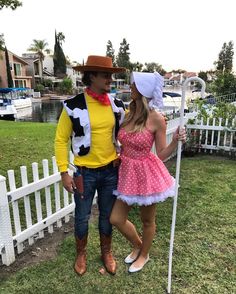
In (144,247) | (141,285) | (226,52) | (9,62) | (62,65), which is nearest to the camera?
(141,285)

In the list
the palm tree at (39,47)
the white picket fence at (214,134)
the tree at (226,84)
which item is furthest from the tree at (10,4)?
the palm tree at (39,47)

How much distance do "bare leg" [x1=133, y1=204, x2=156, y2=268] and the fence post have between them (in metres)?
1.22

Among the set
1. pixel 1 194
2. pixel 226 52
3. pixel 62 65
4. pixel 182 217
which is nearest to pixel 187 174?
pixel 182 217

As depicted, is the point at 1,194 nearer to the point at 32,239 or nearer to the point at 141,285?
the point at 32,239

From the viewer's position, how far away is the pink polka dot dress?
2.29m

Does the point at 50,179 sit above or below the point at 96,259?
above

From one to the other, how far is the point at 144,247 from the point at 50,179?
4.15 feet

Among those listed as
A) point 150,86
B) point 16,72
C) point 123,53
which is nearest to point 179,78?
point 150,86

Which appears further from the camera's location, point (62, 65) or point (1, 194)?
point (62, 65)

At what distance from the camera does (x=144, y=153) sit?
2309mm

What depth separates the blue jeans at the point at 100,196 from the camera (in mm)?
2410

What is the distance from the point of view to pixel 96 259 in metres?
2.84

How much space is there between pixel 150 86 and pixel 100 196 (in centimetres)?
106

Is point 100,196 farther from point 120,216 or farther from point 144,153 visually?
point 144,153
